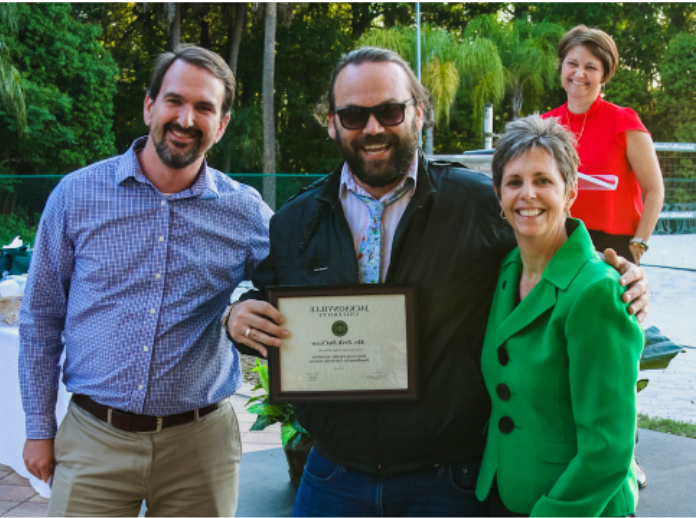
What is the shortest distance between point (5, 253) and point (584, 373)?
5.48 m

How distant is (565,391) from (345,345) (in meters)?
A: 0.70

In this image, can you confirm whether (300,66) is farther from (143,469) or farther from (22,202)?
(143,469)

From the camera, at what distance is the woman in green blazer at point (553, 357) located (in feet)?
5.61

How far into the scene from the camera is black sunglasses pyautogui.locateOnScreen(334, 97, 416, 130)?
2.29 m

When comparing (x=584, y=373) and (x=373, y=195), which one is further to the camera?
(x=373, y=195)

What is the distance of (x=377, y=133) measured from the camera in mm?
2279

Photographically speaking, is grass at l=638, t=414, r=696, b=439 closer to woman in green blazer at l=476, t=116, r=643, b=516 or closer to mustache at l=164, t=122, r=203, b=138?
woman in green blazer at l=476, t=116, r=643, b=516

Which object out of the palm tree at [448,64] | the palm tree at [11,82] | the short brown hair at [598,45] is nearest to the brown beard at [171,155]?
the short brown hair at [598,45]

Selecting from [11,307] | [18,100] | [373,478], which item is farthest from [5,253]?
[18,100]

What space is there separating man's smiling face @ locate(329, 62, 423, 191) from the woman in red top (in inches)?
71.2

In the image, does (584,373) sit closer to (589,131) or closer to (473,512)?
(473,512)

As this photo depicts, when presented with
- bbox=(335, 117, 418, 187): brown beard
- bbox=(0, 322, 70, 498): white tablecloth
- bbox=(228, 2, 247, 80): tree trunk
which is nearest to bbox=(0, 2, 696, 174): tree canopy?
bbox=(228, 2, 247, 80): tree trunk

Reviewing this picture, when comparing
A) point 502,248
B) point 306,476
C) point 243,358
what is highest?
point 502,248

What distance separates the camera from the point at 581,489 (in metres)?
1.73
